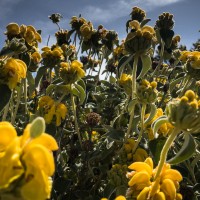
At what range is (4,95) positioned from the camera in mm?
1402

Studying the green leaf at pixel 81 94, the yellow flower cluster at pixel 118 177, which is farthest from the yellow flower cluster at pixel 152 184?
the green leaf at pixel 81 94

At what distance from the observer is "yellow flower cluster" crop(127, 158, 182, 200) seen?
94 cm

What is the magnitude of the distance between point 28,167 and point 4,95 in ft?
2.78

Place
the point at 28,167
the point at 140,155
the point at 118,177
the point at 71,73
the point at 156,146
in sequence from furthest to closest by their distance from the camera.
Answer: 1. the point at 71,73
2. the point at 140,155
3. the point at 118,177
4. the point at 156,146
5. the point at 28,167

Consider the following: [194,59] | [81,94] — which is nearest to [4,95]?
[81,94]

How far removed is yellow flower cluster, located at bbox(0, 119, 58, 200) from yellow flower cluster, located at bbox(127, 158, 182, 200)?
16.0 inches

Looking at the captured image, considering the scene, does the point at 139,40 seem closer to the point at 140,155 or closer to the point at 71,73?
the point at 71,73

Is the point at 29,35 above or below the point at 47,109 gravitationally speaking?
above

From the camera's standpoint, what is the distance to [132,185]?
39.0 inches

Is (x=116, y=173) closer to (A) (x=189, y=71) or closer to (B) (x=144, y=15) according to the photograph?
(A) (x=189, y=71)

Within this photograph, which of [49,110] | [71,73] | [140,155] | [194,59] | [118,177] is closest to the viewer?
[118,177]

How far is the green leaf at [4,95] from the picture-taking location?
4.46ft

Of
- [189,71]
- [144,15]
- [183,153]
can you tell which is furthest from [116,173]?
[144,15]

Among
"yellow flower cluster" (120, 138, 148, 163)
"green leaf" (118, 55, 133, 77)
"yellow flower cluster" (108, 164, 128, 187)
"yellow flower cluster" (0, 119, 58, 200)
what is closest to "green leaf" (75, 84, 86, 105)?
"green leaf" (118, 55, 133, 77)
